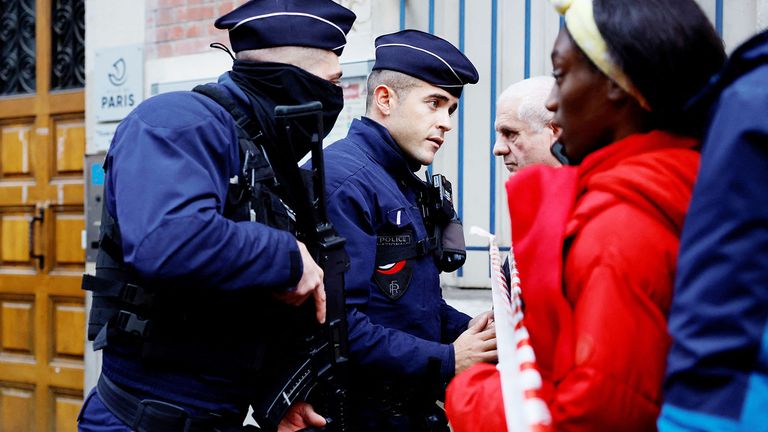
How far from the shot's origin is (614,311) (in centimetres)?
96

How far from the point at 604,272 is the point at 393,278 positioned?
4.17 ft

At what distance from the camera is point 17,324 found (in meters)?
4.90

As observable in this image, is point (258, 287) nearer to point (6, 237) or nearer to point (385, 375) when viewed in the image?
point (385, 375)

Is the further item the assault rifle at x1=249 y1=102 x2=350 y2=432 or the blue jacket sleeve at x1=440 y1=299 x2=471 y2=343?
the blue jacket sleeve at x1=440 y1=299 x2=471 y2=343

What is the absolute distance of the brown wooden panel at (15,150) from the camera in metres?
4.93

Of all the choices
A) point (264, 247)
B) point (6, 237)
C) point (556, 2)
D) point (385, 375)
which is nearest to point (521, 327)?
point (556, 2)

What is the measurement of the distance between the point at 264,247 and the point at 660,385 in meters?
0.89

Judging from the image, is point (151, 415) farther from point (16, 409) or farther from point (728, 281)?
point (16, 409)

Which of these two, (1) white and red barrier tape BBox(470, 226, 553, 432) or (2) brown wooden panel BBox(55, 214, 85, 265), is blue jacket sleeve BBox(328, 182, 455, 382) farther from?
(2) brown wooden panel BBox(55, 214, 85, 265)

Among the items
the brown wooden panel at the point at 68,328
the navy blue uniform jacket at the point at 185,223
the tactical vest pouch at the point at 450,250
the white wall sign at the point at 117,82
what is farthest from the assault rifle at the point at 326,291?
the brown wooden panel at the point at 68,328

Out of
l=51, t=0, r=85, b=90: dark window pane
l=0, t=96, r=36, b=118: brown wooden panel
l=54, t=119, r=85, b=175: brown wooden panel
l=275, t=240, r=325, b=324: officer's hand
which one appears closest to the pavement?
l=275, t=240, r=325, b=324: officer's hand

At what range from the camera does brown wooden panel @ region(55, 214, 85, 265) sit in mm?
4695

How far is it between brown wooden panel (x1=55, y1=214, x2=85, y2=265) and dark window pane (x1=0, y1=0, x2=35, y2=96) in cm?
90

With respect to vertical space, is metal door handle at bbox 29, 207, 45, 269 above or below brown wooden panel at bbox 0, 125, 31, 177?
below
